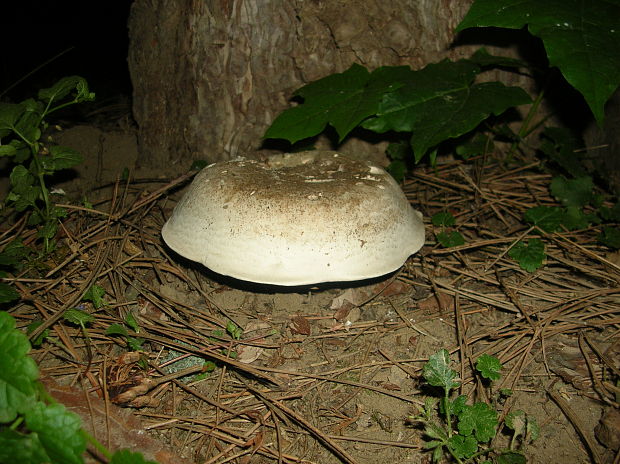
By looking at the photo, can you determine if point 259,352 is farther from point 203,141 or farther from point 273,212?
point 203,141

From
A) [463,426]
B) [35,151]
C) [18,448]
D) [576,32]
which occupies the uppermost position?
[576,32]

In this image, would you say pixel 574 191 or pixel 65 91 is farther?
pixel 574 191

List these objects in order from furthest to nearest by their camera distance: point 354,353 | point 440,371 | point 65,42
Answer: point 65,42 < point 354,353 < point 440,371

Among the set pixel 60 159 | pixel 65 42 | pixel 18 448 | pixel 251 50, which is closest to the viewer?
pixel 18 448

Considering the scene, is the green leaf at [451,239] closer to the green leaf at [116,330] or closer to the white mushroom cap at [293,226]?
the white mushroom cap at [293,226]

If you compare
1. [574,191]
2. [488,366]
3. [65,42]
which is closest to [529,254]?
[574,191]

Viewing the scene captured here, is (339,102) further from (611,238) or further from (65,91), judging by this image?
(611,238)

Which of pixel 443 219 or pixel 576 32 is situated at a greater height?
pixel 576 32
